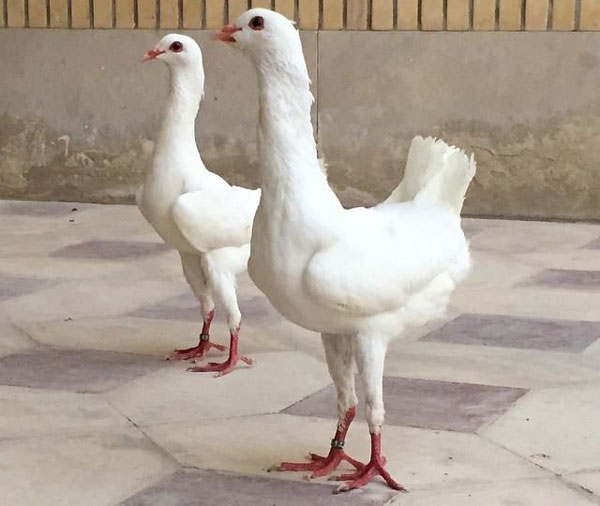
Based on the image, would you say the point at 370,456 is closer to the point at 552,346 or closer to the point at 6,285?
the point at 552,346

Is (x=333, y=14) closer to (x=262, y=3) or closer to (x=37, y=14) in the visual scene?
(x=262, y=3)

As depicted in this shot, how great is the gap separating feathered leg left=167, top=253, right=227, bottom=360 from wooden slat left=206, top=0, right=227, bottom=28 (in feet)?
10.3

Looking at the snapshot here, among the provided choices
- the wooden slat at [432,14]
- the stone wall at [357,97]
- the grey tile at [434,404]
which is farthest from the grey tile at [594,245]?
the grey tile at [434,404]

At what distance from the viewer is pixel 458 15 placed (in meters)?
6.63

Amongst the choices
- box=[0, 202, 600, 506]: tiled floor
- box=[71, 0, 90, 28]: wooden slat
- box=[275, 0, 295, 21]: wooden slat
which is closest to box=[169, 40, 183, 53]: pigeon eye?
box=[0, 202, 600, 506]: tiled floor

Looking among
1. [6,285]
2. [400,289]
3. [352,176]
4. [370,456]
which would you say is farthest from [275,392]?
[352,176]

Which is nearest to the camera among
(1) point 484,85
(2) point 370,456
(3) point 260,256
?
(3) point 260,256

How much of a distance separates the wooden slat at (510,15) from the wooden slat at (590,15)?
323mm

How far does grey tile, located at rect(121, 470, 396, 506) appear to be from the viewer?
111 inches

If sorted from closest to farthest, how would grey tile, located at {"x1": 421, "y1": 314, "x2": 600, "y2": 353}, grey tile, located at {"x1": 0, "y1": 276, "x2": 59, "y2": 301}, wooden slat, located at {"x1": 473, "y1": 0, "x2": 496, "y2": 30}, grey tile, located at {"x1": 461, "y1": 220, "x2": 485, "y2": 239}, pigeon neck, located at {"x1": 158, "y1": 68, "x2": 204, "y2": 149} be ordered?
1. pigeon neck, located at {"x1": 158, "y1": 68, "x2": 204, "y2": 149}
2. grey tile, located at {"x1": 421, "y1": 314, "x2": 600, "y2": 353}
3. grey tile, located at {"x1": 0, "y1": 276, "x2": 59, "y2": 301}
4. grey tile, located at {"x1": 461, "y1": 220, "x2": 485, "y2": 239}
5. wooden slat, located at {"x1": 473, "y1": 0, "x2": 496, "y2": 30}

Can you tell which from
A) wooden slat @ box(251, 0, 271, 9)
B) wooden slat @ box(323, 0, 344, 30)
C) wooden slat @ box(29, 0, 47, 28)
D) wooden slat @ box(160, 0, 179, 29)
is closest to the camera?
wooden slat @ box(323, 0, 344, 30)

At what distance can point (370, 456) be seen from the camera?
3055 mm

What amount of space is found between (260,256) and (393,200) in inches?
25.8

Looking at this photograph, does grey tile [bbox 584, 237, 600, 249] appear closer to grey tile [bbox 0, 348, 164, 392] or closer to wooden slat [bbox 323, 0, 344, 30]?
wooden slat [bbox 323, 0, 344, 30]
